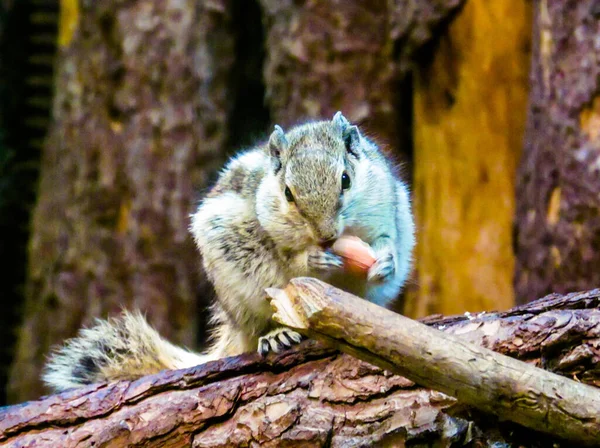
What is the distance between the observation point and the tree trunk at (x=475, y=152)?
15.3ft

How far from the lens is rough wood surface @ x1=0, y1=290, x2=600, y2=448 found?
93.1 inches

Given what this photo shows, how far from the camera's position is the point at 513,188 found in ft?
15.3

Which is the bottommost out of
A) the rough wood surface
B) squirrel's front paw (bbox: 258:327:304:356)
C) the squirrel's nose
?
the rough wood surface

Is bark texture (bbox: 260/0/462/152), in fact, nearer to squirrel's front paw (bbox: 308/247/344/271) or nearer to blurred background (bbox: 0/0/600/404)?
blurred background (bbox: 0/0/600/404)

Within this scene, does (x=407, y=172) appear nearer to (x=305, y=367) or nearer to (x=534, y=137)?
(x=534, y=137)

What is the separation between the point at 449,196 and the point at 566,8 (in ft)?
3.87

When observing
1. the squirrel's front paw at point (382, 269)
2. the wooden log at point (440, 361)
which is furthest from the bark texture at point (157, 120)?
the wooden log at point (440, 361)

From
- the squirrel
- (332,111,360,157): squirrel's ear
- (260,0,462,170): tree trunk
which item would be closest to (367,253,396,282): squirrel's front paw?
the squirrel

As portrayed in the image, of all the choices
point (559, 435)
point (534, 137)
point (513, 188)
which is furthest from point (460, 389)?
point (513, 188)

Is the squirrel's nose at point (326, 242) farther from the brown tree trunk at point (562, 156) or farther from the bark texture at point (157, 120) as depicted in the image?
the bark texture at point (157, 120)

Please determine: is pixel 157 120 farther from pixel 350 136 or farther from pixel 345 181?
pixel 345 181

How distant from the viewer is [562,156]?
4.03 metres

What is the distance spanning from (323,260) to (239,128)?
270cm

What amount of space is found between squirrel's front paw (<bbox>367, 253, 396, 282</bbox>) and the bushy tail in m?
0.96
